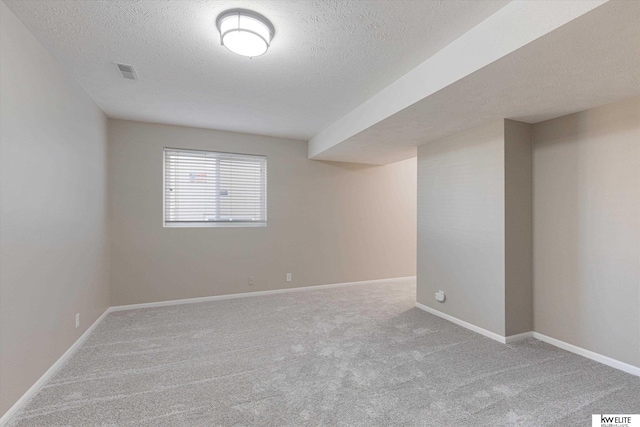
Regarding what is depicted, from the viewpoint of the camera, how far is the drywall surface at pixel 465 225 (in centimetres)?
300

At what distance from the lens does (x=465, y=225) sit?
11.1 feet

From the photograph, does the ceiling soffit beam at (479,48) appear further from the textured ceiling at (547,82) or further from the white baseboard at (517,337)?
the white baseboard at (517,337)

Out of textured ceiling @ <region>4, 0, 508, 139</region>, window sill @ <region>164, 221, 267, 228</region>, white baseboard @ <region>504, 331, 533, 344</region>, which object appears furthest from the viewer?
window sill @ <region>164, 221, 267, 228</region>

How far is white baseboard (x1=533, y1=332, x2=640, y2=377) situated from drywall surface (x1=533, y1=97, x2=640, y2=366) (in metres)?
0.04

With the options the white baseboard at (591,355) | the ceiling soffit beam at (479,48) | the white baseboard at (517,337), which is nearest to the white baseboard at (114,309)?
the white baseboard at (517,337)

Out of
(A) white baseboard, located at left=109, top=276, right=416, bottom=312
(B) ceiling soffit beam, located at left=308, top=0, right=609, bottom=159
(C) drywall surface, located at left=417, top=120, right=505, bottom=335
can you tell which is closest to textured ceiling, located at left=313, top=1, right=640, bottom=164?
(B) ceiling soffit beam, located at left=308, top=0, right=609, bottom=159

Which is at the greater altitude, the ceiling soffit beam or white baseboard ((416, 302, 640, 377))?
the ceiling soffit beam

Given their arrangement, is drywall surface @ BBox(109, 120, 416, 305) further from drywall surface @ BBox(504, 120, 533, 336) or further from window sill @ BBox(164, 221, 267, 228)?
drywall surface @ BBox(504, 120, 533, 336)

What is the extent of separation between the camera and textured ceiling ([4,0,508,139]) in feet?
5.83

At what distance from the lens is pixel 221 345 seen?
2865 millimetres

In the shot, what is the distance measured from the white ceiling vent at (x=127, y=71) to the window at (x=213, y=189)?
1.65 m

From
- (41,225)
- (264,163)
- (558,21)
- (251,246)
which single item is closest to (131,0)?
(41,225)

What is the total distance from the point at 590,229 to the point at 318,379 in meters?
2.69

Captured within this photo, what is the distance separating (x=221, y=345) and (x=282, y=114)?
8.70ft
